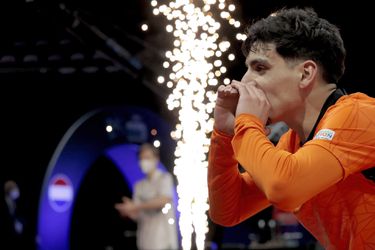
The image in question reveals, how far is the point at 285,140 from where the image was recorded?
2816mm

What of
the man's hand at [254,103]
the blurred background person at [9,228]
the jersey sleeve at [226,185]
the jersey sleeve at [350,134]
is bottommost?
the blurred background person at [9,228]

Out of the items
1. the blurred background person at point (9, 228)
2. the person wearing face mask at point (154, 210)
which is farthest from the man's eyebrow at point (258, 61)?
the blurred background person at point (9, 228)

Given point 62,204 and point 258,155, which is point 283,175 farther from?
point 62,204

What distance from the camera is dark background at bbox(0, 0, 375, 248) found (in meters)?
8.88

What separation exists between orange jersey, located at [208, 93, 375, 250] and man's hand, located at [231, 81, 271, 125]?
0.03 m

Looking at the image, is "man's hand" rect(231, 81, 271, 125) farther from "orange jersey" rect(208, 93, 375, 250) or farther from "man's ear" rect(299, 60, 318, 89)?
"man's ear" rect(299, 60, 318, 89)

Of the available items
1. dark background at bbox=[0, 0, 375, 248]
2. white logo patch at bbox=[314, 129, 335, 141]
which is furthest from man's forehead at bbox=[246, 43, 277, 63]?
dark background at bbox=[0, 0, 375, 248]

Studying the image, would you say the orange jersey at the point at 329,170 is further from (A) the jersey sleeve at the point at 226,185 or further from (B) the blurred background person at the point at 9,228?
(B) the blurred background person at the point at 9,228

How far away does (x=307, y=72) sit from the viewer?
2547 mm

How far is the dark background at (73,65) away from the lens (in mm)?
8875

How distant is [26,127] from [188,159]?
849 centimetres

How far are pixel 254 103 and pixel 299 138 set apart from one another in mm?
298

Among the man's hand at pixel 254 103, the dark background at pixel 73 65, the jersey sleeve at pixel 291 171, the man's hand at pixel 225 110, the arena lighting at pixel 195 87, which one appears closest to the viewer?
the jersey sleeve at pixel 291 171

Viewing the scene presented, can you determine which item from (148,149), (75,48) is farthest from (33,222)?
(148,149)
